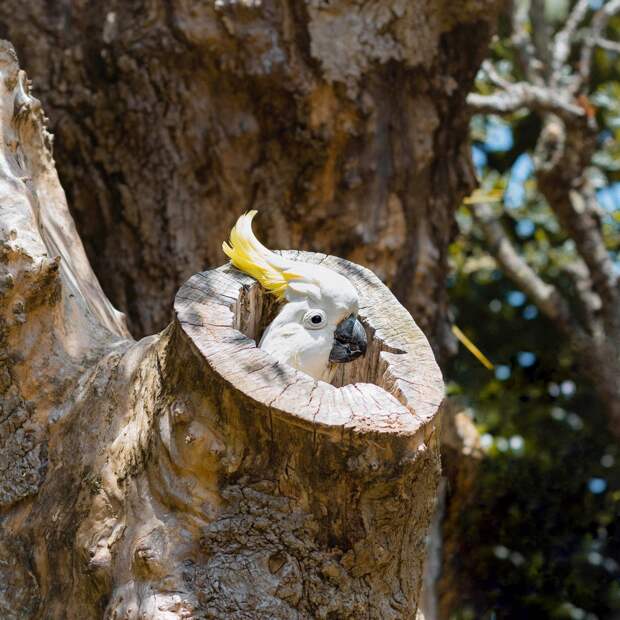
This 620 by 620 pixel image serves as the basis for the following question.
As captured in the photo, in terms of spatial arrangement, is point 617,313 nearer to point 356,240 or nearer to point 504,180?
point 504,180

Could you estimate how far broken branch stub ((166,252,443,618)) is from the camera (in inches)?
72.0

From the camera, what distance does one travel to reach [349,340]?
2.30 metres

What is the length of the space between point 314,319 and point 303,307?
0.04 m

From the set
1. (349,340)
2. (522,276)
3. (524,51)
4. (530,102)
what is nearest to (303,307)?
(349,340)

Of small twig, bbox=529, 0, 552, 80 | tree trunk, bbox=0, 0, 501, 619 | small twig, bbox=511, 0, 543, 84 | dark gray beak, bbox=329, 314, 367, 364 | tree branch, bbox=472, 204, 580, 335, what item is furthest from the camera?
small twig, bbox=529, 0, 552, 80

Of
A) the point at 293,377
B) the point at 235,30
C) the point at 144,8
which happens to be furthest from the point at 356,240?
the point at 293,377

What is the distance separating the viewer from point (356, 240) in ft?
12.4

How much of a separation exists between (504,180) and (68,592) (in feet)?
11.9

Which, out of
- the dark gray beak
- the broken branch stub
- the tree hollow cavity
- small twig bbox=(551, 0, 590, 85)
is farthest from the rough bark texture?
the broken branch stub

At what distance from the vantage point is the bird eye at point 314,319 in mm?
2361

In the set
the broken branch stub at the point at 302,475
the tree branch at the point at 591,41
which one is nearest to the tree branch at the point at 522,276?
the tree branch at the point at 591,41

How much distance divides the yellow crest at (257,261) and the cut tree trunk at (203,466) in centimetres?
4

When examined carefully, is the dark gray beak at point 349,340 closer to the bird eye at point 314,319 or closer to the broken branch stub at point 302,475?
the bird eye at point 314,319

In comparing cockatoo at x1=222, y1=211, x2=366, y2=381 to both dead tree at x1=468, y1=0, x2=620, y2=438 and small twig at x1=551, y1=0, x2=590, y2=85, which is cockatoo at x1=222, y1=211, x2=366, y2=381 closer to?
dead tree at x1=468, y1=0, x2=620, y2=438
